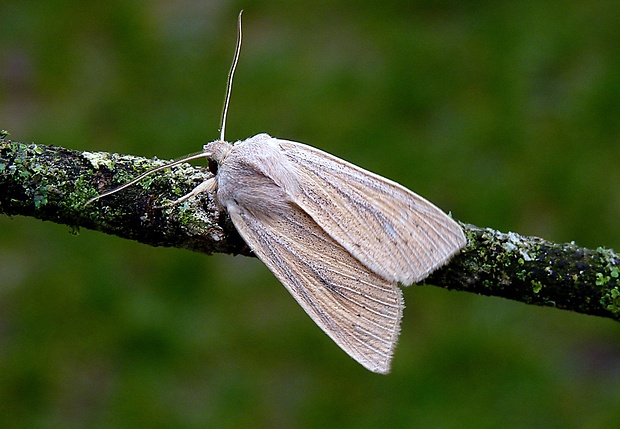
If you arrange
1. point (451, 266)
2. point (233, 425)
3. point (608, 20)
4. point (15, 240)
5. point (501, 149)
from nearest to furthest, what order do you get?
point (451, 266)
point (233, 425)
point (15, 240)
point (501, 149)
point (608, 20)

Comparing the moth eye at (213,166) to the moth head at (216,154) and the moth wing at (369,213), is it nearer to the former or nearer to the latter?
the moth head at (216,154)

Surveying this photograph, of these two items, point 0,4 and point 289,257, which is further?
point 0,4

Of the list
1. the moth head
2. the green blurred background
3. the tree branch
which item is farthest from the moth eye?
the green blurred background

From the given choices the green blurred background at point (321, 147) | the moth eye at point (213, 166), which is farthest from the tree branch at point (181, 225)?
the green blurred background at point (321, 147)

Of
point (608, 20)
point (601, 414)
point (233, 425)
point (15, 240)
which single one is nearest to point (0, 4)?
point (15, 240)

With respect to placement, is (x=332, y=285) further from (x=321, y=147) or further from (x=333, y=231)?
(x=321, y=147)

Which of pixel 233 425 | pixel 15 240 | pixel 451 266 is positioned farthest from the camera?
pixel 15 240

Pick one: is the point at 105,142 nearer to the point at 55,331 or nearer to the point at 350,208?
the point at 55,331
